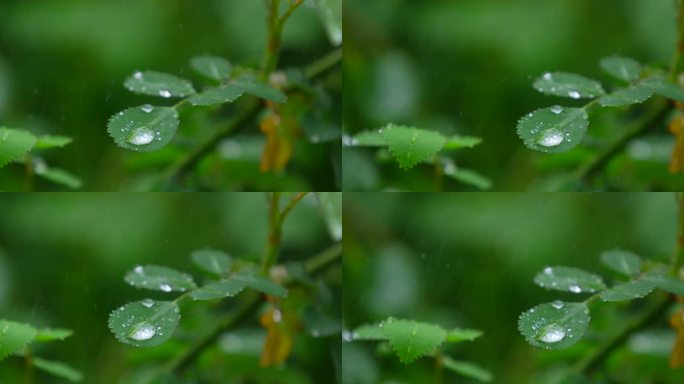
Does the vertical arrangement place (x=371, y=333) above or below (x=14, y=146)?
below

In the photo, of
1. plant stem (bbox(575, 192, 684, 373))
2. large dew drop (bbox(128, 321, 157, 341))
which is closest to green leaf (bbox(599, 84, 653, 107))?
plant stem (bbox(575, 192, 684, 373))

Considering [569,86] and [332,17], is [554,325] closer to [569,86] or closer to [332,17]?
[569,86]

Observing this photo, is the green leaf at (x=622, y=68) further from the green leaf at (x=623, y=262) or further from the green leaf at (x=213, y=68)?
the green leaf at (x=213, y=68)

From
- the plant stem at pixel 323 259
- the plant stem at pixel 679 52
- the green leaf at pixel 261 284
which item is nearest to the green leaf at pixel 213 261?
the green leaf at pixel 261 284

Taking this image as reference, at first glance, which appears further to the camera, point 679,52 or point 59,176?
point 59,176

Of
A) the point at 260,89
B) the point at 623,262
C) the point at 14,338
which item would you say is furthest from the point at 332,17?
the point at 14,338

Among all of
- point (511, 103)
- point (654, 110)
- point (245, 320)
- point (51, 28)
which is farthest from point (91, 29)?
point (654, 110)

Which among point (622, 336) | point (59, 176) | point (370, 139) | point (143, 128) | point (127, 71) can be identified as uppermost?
point (127, 71)

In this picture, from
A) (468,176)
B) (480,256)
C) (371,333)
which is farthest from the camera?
(480,256)
